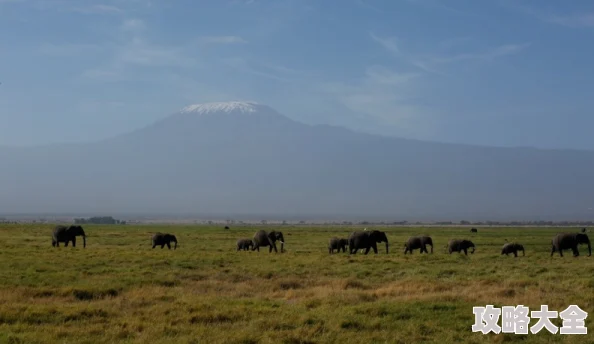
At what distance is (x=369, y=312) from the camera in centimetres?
1595

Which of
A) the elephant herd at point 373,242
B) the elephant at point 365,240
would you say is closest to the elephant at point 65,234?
the elephant herd at point 373,242

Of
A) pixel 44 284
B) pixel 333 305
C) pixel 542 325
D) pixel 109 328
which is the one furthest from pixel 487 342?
pixel 44 284

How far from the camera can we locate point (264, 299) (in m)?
19.0

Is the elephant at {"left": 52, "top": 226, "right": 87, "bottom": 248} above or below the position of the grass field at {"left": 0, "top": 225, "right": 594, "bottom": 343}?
above

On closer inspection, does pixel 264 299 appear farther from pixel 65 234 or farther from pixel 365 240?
pixel 65 234

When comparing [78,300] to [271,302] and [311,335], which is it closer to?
[271,302]

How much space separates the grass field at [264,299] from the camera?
535 inches

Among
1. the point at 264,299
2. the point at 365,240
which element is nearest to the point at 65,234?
the point at 365,240

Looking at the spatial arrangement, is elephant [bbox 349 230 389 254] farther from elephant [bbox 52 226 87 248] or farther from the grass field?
elephant [bbox 52 226 87 248]

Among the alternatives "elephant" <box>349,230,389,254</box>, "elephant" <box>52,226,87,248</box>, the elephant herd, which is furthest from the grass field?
Answer: "elephant" <box>52,226,87,248</box>

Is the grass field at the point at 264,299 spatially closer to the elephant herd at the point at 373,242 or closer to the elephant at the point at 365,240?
the elephant at the point at 365,240

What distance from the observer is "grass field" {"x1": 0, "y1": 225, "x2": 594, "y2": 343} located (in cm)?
1359

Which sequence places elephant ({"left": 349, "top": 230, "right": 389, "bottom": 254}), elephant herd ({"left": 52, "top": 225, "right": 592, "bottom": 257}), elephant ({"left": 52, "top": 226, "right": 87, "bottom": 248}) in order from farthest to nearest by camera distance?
elephant ({"left": 52, "top": 226, "right": 87, "bottom": 248})
elephant ({"left": 349, "top": 230, "right": 389, "bottom": 254})
elephant herd ({"left": 52, "top": 225, "right": 592, "bottom": 257})

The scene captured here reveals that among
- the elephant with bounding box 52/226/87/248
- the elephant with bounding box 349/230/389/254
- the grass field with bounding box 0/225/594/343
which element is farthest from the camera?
the elephant with bounding box 52/226/87/248
